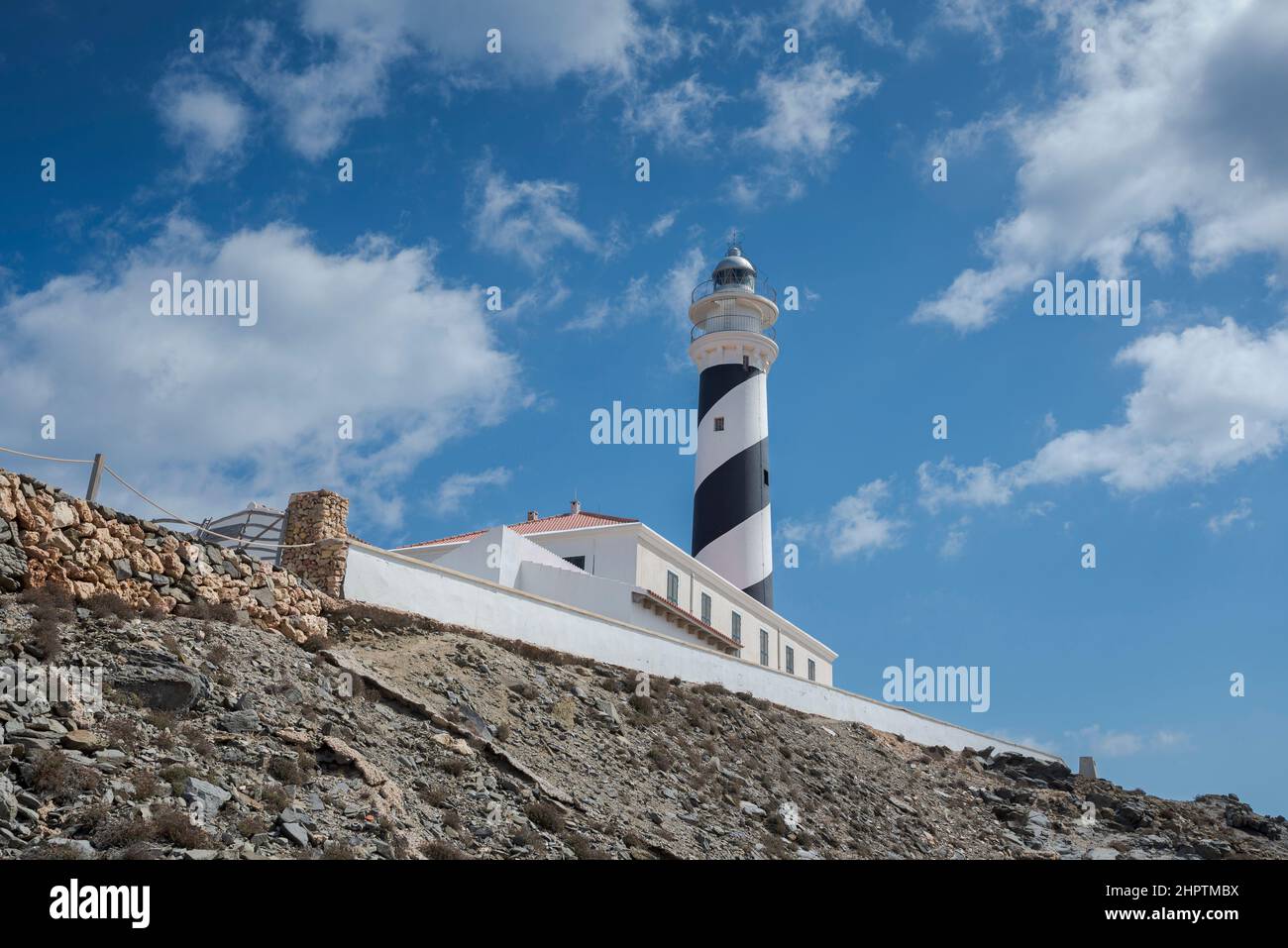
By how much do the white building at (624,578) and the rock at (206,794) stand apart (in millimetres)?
12700

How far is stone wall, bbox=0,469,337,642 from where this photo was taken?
563 inches

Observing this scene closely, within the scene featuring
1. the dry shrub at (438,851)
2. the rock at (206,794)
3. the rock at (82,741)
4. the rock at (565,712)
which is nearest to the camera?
the rock at (206,794)

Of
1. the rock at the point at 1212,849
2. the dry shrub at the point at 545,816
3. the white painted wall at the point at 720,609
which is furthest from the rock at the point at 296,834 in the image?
the rock at the point at 1212,849

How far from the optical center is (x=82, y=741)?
11656mm

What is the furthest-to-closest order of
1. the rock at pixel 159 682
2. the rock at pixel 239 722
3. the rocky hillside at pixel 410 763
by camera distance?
the rock at pixel 239 722 → the rock at pixel 159 682 → the rocky hillside at pixel 410 763

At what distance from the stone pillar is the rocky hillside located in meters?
0.81

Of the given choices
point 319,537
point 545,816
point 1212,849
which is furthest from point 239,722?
point 1212,849

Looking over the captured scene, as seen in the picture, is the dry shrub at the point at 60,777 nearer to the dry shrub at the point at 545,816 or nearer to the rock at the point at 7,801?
the rock at the point at 7,801

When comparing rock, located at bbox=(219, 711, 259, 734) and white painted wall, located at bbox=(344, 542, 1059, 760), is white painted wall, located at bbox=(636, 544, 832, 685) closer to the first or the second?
white painted wall, located at bbox=(344, 542, 1059, 760)

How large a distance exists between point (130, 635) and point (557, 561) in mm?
16784

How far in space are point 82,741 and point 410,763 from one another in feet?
14.4

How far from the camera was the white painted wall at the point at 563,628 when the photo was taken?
67.2ft
